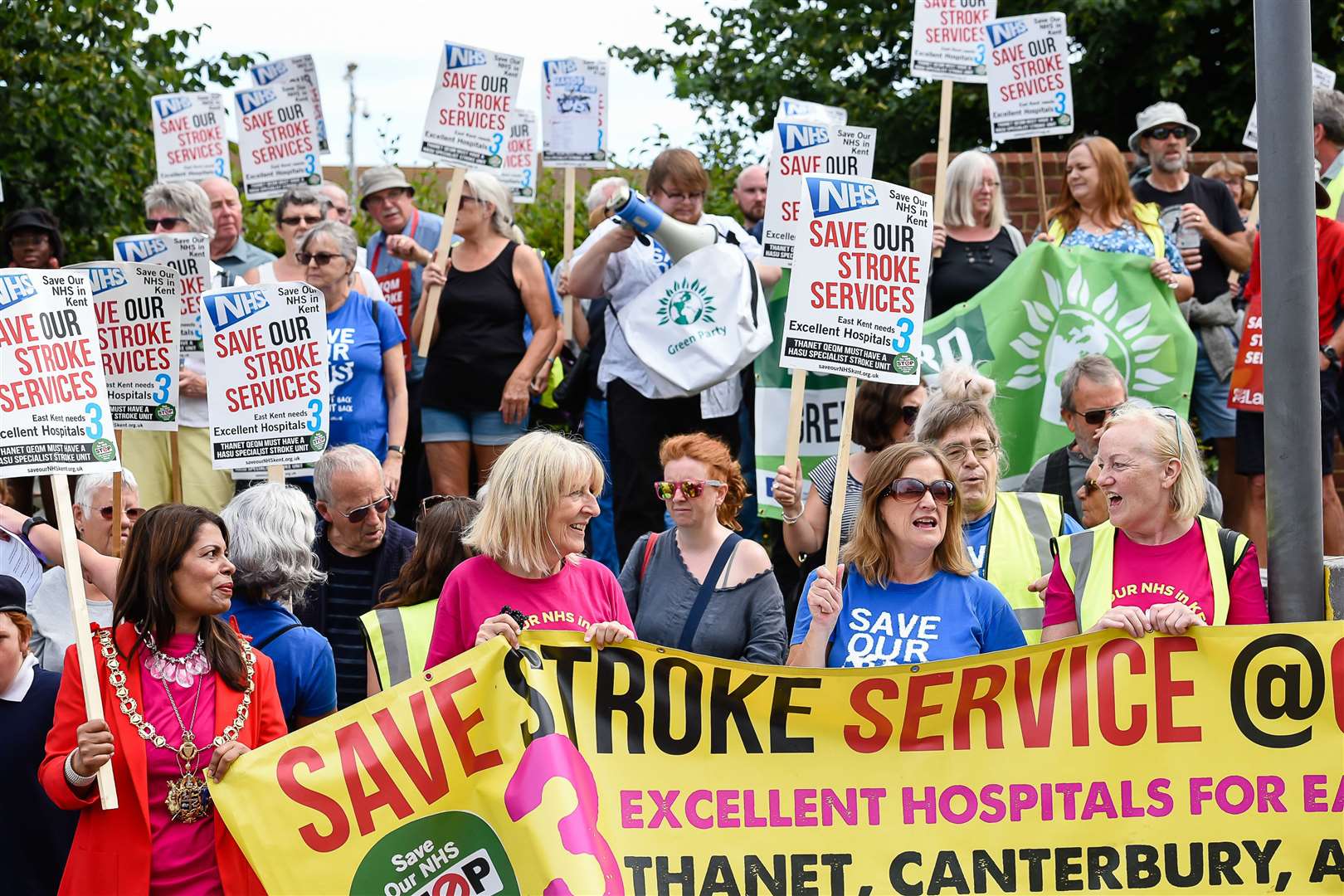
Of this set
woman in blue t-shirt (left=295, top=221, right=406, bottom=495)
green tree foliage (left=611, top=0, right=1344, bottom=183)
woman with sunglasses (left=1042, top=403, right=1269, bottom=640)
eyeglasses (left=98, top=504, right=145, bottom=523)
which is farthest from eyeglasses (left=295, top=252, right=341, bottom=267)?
green tree foliage (left=611, top=0, right=1344, bottom=183)

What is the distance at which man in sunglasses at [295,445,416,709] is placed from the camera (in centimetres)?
641

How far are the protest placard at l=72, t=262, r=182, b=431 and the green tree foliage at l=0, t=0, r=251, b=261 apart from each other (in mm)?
5583

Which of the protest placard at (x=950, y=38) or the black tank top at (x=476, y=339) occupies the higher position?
the protest placard at (x=950, y=38)

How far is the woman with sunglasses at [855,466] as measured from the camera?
666 centimetres

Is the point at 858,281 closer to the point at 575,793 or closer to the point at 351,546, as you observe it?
the point at 351,546

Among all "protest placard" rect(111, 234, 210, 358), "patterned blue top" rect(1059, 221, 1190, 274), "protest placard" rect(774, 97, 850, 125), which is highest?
"protest placard" rect(774, 97, 850, 125)

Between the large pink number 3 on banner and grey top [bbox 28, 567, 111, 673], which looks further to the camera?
grey top [bbox 28, 567, 111, 673]

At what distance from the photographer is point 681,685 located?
4945 mm

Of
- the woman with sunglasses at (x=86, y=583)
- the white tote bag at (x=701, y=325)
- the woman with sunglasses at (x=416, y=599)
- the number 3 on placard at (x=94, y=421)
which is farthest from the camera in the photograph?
the white tote bag at (x=701, y=325)

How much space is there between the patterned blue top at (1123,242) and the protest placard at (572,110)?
301 cm

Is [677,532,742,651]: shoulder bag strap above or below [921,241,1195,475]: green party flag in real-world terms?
below

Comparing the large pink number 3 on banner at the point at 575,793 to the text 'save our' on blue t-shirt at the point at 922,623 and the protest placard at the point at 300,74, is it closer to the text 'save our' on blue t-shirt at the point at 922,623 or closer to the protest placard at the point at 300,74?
the text 'save our' on blue t-shirt at the point at 922,623

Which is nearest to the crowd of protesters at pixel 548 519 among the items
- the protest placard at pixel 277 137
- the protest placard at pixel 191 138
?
the protest placard at pixel 277 137

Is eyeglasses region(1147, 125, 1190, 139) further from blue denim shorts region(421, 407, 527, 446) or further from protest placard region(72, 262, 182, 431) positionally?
protest placard region(72, 262, 182, 431)
